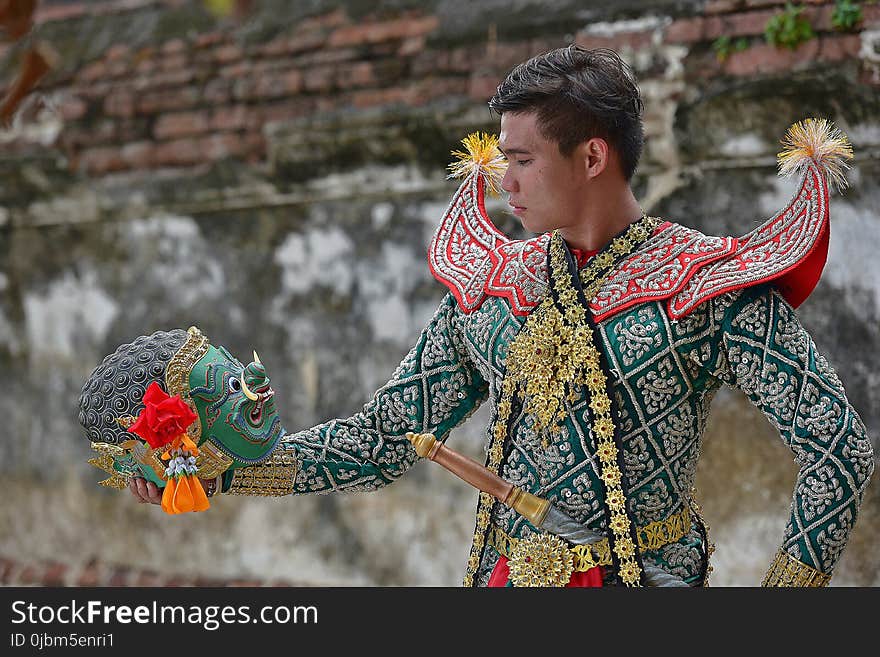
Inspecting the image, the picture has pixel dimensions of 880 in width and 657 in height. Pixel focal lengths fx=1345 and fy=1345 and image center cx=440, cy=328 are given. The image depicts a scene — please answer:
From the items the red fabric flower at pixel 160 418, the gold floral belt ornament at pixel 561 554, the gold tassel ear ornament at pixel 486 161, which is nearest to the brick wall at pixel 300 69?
the gold tassel ear ornament at pixel 486 161

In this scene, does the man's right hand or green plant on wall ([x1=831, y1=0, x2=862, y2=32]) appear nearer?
the man's right hand

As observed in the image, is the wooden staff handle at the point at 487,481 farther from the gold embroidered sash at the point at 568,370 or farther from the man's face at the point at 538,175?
the man's face at the point at 538,175

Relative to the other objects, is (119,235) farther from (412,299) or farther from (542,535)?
(542,535)

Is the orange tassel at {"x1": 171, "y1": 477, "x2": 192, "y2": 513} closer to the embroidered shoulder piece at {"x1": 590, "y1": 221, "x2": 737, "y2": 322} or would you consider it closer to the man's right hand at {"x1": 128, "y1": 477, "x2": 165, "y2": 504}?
the man's right hand at {"x1": 128, "y1": 477, "x2": 165, "y2": 504}

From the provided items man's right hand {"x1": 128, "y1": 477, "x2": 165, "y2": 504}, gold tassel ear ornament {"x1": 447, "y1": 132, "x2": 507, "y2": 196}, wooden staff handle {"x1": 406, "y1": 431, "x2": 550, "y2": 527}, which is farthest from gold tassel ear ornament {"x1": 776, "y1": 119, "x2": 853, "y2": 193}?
man's right hand {"x1": 128, "y1": 477, "x2": 165, "y2": 504}

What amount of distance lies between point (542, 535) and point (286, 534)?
3.16 m

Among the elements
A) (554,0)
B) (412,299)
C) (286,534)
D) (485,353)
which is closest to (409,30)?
(554,0)

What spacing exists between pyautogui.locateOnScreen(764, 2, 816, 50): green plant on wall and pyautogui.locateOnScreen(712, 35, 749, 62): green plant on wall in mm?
A: 99

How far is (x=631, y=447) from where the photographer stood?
265 centimetres

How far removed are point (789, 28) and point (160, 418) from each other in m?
Answer: 2.67

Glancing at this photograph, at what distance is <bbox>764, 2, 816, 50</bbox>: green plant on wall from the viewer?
4340 mm

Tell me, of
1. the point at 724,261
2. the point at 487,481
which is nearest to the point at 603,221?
the point at 724,261

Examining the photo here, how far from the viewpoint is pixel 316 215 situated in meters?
5.52

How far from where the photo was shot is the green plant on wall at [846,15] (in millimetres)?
4215
